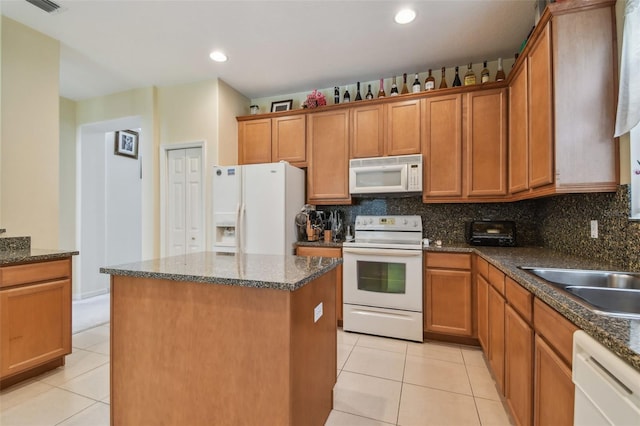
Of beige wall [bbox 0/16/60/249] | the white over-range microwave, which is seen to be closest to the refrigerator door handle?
the white over-range microwave

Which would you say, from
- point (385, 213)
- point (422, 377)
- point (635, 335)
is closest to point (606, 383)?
point (635, 335)

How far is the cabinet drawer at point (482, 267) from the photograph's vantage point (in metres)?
2.18

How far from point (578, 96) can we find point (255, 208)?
106 inches

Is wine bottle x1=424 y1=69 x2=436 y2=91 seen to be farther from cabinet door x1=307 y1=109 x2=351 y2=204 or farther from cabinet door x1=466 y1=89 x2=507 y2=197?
cabinet door x1=307 y1=109 x2=351 y2=204

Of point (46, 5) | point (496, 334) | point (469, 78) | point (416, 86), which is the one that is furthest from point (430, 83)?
point (46, 5)

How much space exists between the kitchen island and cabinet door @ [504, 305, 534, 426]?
0.99m

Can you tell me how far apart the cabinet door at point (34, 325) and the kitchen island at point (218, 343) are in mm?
1086

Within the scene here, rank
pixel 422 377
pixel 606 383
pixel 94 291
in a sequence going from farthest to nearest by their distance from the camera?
pixel 94 291, pixel 422 377, pixel 606 383

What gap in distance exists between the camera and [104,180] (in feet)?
14.2

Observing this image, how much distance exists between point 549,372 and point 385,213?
7.46ft

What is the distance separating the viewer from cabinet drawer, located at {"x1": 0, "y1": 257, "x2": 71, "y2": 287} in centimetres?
192

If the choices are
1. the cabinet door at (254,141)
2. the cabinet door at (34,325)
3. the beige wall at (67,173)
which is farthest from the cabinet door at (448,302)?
the beige wall at (67,173)

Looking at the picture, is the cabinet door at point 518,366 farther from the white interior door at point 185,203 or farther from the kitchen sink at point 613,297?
the white interior door at point 185,203

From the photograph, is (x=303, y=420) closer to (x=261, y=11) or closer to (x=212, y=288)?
(x=212, y=288)
